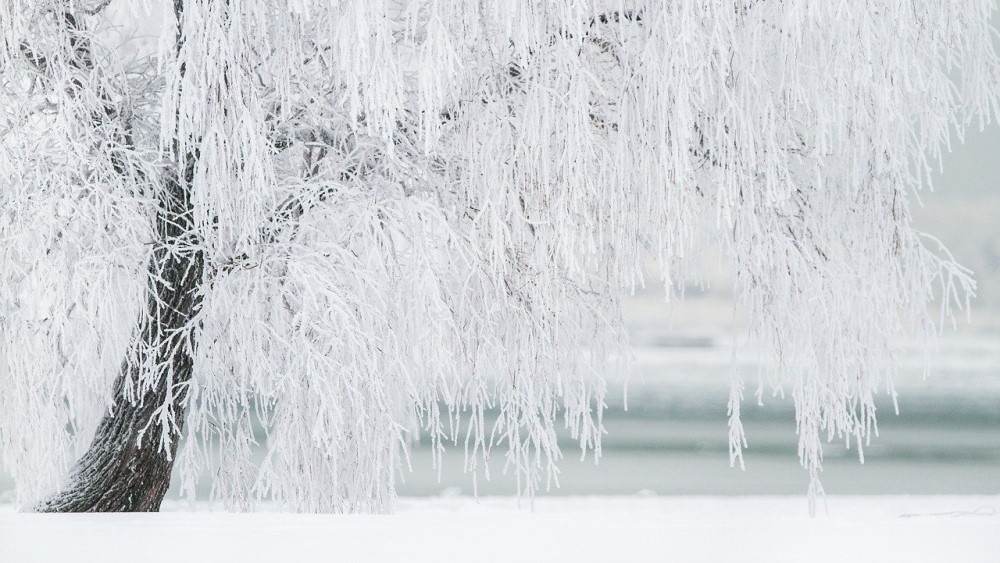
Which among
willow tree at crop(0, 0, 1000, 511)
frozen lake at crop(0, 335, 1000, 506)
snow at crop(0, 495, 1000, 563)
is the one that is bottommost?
frozen lake at crop(0, 335, 1000, 506)

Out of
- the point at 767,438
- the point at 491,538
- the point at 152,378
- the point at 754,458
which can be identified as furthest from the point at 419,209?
the point at 767,438

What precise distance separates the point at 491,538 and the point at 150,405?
231 centimetres

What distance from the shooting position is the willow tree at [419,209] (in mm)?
3453

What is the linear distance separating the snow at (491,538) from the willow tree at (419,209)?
33.5 inches

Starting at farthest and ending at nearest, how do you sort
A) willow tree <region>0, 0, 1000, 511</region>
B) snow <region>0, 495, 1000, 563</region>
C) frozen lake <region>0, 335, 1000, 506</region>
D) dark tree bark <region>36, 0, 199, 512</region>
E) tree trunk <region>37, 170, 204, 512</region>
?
frozen lake <region>0, 335, 1000, 506</region> → tree trunk <region>37, 170, 204, 512</region> → dark tree bark <region>36, 0, 199, 512</region> → willow tree <region>0, 0, 1000, 511</region> → snow <region>0, 495, 1000, 563</region>

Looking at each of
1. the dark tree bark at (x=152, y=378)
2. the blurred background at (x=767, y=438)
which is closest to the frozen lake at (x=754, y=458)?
the blurred background at (x=767, y=438)

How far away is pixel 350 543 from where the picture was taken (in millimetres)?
2238

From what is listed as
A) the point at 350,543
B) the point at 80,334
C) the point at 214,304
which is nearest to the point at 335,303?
the point at 214,304

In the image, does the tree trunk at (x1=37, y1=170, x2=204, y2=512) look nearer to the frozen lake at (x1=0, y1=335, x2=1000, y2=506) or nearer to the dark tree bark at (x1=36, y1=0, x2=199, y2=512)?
the dark tree bark at (x1=36, y1=0, x2=199, y2=512)

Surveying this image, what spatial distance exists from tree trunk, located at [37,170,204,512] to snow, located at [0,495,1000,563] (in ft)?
4.21

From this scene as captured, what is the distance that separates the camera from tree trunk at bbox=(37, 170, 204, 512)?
3867 millimetres

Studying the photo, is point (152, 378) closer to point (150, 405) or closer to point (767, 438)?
point (150, 405)

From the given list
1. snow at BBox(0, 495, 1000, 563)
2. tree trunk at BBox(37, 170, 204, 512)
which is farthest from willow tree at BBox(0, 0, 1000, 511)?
snow at BBox(0, 495, 1000, 563)

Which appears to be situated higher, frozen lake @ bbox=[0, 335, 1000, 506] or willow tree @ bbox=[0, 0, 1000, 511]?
willow tree @ bbox=[0, 0, 1000, 511]
